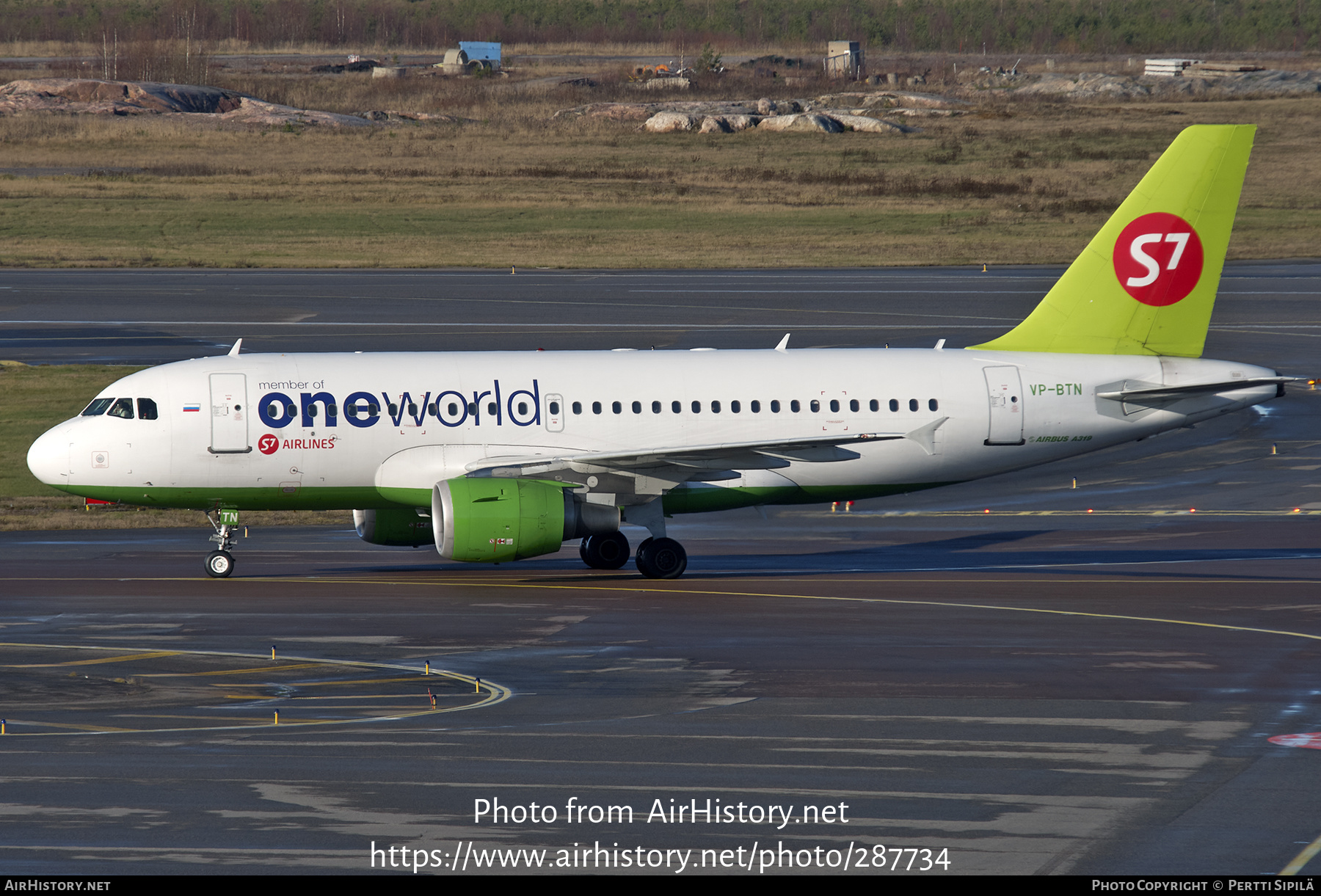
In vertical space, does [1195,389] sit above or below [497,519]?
above

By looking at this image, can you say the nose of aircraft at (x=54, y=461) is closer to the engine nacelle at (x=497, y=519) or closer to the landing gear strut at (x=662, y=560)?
the engine nacelle at (x=497, y=519)

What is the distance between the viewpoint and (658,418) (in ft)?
109

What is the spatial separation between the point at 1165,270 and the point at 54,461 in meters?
23.5

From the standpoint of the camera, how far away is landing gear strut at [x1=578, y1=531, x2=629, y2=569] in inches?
1335

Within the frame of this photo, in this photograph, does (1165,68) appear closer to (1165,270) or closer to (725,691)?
(1165,270)

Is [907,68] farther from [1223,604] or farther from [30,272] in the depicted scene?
[1223,604]

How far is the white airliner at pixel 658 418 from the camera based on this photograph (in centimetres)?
3216

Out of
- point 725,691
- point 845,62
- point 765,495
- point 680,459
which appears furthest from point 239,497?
point 845,62

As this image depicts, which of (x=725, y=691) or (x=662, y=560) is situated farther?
(x=662, y=560)

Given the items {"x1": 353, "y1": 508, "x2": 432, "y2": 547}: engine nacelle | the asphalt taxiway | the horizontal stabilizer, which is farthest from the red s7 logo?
{"x1": 353, "y1": 508, "x2": 432, "y2": 547}: engine nacelle

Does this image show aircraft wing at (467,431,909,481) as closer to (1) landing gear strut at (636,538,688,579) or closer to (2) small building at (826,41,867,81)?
(1) landing gear strut at (636,538,688,579)

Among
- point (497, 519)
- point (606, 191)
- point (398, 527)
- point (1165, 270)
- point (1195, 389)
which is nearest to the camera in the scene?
point (497, 519)

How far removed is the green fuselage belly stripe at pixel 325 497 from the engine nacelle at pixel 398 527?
8.5 inches

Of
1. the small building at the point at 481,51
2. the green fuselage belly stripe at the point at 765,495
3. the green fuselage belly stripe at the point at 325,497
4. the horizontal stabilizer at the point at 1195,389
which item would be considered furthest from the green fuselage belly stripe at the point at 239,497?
the small building at the point at 481,51
